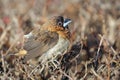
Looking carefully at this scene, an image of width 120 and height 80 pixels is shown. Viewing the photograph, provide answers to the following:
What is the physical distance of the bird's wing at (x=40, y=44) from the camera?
627 cm

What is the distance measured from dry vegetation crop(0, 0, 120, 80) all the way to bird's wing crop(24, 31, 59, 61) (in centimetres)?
10

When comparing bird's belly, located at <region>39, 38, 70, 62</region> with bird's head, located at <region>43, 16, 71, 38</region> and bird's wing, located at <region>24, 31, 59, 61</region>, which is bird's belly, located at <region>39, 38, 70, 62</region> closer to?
bird's wing, located at <region>24, 31, 59, 61</region>

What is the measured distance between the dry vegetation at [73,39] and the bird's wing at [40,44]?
103mm

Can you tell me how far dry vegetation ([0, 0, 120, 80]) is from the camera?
5.86m

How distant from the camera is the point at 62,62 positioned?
6.20m

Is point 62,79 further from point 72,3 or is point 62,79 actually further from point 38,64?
point 72,3

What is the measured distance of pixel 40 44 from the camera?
6418 millimetres

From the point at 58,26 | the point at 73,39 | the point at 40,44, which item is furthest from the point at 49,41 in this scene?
the point at 73,39

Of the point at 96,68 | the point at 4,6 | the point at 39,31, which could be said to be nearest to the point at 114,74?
the point at 96,68

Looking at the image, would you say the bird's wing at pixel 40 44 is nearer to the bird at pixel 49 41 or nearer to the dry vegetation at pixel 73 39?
the bird at pixel 49 41

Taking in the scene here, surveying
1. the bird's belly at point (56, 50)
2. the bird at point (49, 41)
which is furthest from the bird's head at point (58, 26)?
the bird's belly at point (56, 50)

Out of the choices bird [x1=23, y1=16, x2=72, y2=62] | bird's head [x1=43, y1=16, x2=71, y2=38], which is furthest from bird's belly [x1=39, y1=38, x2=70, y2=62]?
bird's head [x1=43, y1=16, x2=71, y2=38]

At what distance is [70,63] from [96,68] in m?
0.40

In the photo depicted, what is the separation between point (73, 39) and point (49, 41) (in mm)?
1032
